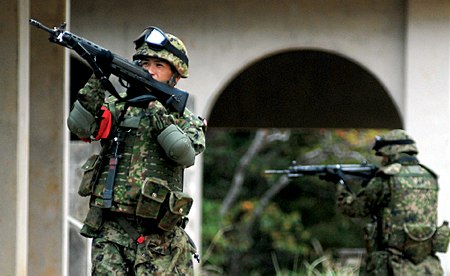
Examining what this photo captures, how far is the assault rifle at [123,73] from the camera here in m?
6.88

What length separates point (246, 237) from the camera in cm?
2541

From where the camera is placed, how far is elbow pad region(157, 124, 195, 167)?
7.02m

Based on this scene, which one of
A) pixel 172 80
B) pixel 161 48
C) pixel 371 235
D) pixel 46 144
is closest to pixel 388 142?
pixel 371 235

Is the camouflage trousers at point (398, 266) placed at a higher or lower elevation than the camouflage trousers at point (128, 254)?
lower

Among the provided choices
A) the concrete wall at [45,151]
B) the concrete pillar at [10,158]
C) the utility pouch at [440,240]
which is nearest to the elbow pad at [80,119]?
the concrete pillar at [10,158]

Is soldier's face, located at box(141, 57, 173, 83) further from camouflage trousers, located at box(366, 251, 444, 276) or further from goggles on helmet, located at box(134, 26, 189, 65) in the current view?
camouflage trousers, located at box(366, 251, 444, 276)

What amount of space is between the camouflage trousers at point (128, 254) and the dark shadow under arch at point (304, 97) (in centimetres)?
834

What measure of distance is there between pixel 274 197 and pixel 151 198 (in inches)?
755

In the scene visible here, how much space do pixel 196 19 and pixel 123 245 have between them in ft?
18.1

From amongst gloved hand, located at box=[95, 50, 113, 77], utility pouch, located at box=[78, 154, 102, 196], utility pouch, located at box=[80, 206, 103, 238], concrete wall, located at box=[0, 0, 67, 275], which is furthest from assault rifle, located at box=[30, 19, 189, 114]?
concrete wall, located at box=[0, 0, 67, 275]

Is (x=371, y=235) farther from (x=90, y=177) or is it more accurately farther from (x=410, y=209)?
(x=90, y=177)

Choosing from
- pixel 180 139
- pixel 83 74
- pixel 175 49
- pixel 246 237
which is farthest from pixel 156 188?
pixel 246 237

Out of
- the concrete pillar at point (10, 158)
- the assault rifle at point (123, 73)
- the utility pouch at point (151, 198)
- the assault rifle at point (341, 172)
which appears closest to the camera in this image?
the assault rifle at point (123, 73)

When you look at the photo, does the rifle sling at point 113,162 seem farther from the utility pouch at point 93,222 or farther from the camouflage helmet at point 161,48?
the camouflage helmet at point 161,48
